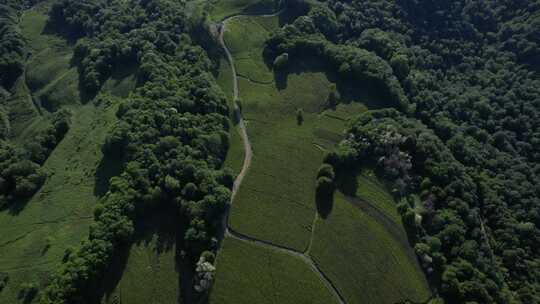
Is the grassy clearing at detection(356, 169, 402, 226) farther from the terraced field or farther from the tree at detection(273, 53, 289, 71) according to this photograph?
the tree at detection(273, 53, 289, 71)

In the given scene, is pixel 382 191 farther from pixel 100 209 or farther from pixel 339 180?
pixel 100 209

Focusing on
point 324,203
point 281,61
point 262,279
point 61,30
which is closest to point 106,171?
point 262,279

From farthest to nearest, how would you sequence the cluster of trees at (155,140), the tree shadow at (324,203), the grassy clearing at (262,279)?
the tree shadow at (324,203) → the grassy clearing at (262,279) → the cluster of trees at (155,140)

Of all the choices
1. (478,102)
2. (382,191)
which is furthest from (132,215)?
(478,102)

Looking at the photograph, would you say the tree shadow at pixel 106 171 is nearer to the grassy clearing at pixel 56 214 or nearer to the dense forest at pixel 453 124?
the grassy clearing at pixel 56 214

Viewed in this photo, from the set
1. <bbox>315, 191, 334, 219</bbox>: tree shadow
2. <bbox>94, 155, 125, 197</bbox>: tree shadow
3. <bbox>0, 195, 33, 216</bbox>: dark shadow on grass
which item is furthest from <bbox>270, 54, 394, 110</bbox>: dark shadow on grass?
<bbox>0, 195, 33, 216</bbox>: dark shadow on grass

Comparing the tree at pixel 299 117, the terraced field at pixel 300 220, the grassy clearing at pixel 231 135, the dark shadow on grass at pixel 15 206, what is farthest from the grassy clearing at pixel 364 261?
the dark shadow on grass at pixel 15 206
